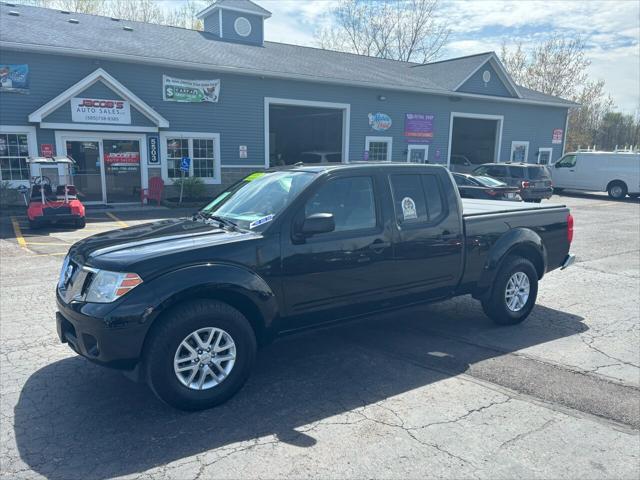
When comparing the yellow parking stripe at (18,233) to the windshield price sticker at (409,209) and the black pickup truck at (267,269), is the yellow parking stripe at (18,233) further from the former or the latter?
the windshield price sticker at (409,209)

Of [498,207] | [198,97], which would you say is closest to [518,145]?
[198,97]

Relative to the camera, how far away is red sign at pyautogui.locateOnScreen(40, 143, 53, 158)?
1491 centimetres

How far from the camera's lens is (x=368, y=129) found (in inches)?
846

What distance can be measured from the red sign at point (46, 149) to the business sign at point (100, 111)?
1.07m

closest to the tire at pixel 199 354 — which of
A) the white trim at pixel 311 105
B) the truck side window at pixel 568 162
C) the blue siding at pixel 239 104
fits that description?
the blue siding at pixel 239 104

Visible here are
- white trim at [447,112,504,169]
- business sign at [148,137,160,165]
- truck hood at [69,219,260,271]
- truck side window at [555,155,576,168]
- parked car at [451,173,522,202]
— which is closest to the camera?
truck hood at [69,219,260,271]

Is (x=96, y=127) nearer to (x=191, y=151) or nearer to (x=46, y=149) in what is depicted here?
(x=46, y=149)

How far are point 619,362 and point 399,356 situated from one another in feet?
7.11

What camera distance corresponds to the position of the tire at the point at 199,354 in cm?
357

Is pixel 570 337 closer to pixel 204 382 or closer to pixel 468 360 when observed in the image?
pixel 468 360

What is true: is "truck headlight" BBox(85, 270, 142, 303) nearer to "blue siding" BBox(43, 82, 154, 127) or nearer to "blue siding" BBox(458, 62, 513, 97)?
"blue siding" BBox(43, 82, 154, 127)

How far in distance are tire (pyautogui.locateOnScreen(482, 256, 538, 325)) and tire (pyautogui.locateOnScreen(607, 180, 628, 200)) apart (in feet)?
69.2

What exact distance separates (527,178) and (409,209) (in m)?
15.9

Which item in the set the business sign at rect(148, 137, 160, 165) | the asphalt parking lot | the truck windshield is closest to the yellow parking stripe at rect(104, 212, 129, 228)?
the business sign at rect(148, 137, 160, 165)
